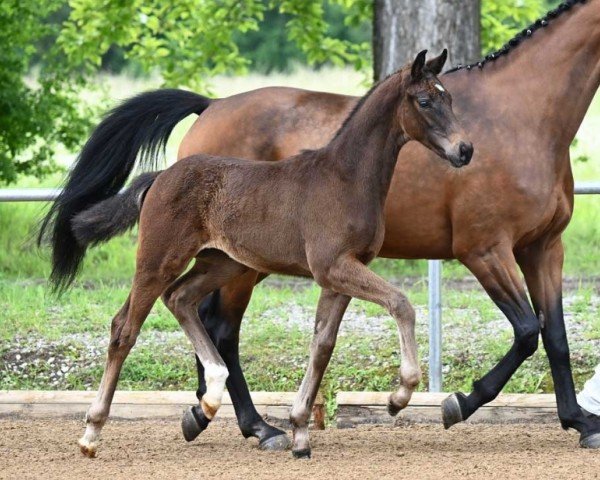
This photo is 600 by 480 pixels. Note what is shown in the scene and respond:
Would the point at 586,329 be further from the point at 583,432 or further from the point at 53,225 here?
the point at 53,225

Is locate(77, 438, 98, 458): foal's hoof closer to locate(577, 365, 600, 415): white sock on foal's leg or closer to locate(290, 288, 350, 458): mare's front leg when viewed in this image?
locate(290, 288, 350, 458): mare's front leg

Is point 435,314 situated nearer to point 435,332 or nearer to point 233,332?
point 435,332

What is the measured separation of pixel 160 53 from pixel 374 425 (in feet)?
25.5

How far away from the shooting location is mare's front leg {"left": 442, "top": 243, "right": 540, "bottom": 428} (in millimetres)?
5633

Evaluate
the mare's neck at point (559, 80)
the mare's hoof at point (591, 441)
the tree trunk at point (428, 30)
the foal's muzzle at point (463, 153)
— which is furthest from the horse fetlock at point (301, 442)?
the tree trunk at point (428, 30)

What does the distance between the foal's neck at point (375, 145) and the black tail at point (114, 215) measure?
98cm

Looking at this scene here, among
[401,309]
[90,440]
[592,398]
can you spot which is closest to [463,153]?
[401,309]

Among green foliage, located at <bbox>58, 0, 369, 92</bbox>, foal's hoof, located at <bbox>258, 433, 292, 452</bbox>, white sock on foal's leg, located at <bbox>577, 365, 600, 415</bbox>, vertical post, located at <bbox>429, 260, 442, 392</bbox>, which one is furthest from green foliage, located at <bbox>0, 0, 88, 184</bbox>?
white sock on foal's leg, located at <bbox>577, 365, 600, 415</bbox>

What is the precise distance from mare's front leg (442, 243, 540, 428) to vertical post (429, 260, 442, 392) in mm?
977

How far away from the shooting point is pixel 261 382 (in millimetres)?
7383

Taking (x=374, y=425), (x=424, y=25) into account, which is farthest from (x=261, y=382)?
(x=424, y=25)

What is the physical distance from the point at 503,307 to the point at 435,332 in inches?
45.1

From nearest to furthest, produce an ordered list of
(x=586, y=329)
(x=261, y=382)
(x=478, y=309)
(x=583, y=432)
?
(x=583, y=432) → (x=261, y=382) → (x=586, y=329) → (x=478, y=309)

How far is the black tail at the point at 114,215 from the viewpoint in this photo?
5598 millimetres
